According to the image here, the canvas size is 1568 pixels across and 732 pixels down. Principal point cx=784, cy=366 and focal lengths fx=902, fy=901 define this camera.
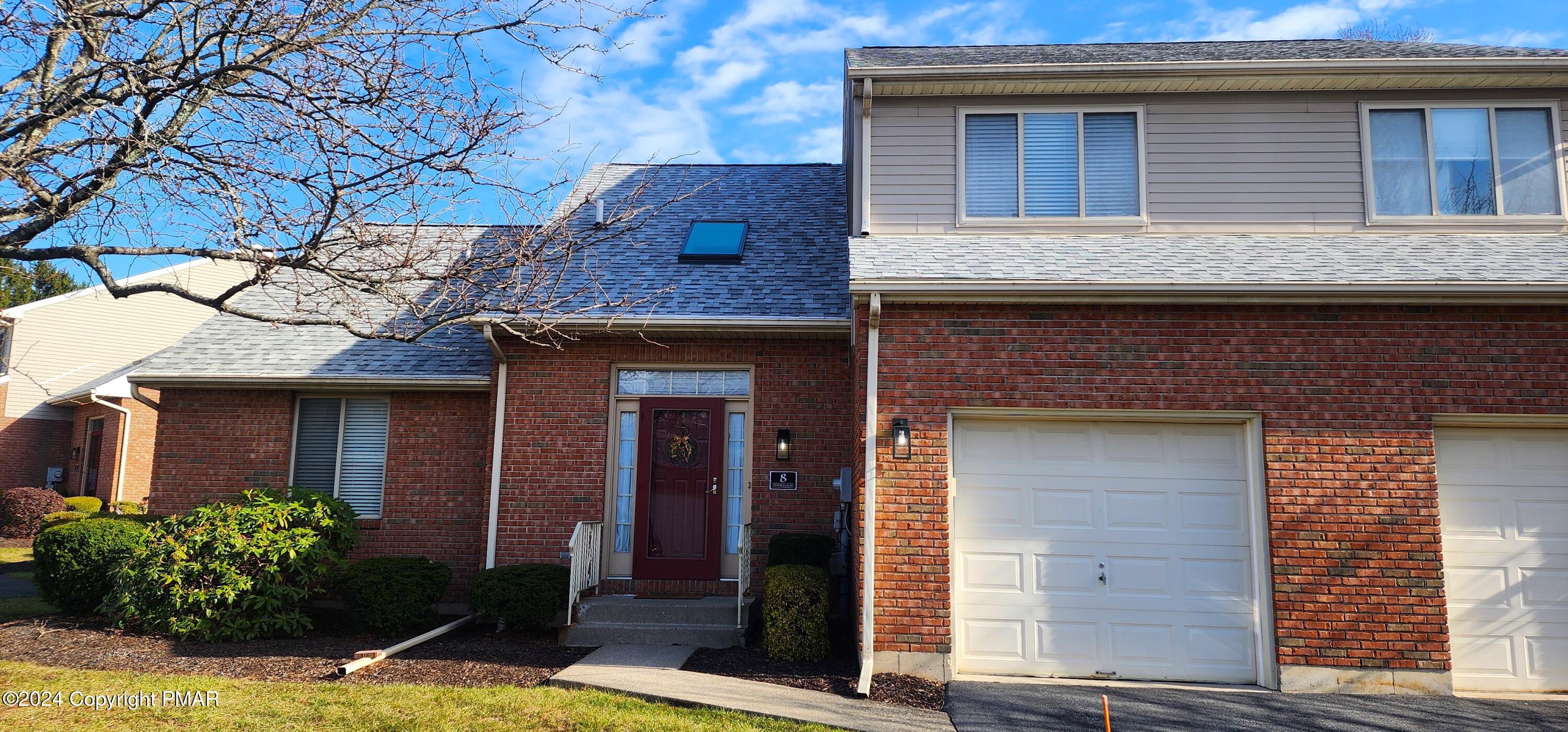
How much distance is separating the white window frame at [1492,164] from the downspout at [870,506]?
198 inches

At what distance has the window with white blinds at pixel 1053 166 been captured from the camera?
897 cm

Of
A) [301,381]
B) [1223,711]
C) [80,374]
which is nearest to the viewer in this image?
[1223,711]

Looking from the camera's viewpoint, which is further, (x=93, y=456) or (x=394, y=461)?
(x=93, y=456)

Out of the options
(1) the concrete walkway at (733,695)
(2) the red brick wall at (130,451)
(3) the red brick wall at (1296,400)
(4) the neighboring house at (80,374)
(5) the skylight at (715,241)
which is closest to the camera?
(1) the concrete walkway at (733,695)

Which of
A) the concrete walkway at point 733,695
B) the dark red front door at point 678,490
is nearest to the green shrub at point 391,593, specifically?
the dark red front door at point 678,490

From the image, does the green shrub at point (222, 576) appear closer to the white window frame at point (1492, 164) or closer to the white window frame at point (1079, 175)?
the white window frame at point (1079, 175)

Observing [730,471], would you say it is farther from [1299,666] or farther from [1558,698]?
[1558,698]

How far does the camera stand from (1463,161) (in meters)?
8.77

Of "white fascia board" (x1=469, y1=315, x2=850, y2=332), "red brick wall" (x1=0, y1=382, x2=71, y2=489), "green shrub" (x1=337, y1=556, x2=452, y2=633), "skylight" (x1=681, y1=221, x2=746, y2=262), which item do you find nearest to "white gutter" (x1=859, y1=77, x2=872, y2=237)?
"white fascia board" (x1=469, y1=315, x2=850, y2=332)

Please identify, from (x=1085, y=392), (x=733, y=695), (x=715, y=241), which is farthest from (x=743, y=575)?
(x=715, y=241)

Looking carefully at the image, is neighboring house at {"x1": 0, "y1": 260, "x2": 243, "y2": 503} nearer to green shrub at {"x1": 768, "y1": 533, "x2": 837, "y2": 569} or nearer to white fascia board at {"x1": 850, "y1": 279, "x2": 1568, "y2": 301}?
green shrub at {"x1": 768, "y1": 533, "x2": 837, "y2": 569}

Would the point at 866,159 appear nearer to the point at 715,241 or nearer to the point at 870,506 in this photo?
the point at 715,241

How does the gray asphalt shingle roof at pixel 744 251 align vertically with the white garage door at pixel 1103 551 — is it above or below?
above

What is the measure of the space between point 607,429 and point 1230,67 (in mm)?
7327
